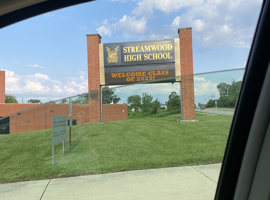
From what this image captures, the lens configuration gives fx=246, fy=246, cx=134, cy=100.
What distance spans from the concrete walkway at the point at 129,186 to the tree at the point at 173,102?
5.43 ft

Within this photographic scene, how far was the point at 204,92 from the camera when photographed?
18.6 ft

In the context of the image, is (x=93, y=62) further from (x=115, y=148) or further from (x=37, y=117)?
(x=115, y=148)

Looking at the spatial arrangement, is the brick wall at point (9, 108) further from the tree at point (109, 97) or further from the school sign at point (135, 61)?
the tree at point (109, 97)

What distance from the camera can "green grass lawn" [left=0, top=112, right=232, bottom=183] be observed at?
20.4 feet

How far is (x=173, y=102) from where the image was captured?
6.91 meters

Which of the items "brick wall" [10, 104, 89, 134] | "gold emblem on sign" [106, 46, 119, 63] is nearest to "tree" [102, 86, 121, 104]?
"brick wall" [10, 104, 89, 134]

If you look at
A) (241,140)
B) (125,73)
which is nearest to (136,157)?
(241,140)

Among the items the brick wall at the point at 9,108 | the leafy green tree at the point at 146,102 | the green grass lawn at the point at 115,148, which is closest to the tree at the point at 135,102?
the leafy green tree at the point at 146,102

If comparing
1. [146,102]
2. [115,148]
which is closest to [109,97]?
[146,102]

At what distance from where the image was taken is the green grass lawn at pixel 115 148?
620 centimetres

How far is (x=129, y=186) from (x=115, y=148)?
8.80 feet

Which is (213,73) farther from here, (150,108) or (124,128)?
(124,128)

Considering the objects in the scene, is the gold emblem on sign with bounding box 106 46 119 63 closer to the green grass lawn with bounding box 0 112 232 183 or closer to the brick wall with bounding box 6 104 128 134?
the green grass lawn with bounding box 0 112 232 183

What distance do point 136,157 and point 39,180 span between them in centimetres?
263
